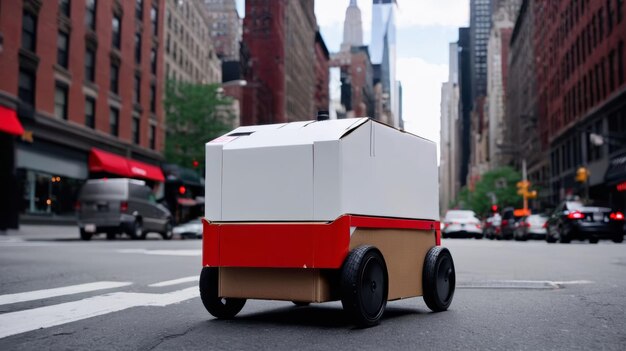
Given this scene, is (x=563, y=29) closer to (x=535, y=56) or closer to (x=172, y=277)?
(x=535, y=56)

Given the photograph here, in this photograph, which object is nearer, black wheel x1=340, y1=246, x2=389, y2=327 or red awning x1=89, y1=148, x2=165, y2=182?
black wheel x1=340, y1=246, x2=389, y2=327

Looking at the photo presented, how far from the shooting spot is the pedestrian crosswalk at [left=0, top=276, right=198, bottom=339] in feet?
17.8

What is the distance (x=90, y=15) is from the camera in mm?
35281

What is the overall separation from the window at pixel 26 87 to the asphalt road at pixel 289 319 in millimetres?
21069

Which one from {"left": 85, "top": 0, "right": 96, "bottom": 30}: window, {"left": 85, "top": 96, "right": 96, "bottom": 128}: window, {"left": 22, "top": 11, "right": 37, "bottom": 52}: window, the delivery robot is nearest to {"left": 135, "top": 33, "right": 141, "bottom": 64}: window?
{"left": 85, "top": 0, "right": 96, "bottom": 30}: window

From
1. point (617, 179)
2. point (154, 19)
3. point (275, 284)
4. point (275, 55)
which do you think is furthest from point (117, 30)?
point (275, 55)

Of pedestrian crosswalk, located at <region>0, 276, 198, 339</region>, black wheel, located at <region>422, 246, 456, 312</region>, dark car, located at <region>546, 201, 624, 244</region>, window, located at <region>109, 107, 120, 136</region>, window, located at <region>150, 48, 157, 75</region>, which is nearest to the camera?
pedestrian crosswalk, located at <region>0, 276, 198, 339</region>

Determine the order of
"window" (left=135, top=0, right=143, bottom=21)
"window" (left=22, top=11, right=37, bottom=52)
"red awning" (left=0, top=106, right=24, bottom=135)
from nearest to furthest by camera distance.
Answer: "red awning" (left=0, top=106, right=24, bottom=135) < "window" (left=22, top=11, right=37, bottom=52) < "window" (left=135, top=0, right=143, bottom=21)

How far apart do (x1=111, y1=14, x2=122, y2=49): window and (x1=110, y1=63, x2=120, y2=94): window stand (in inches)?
43.6

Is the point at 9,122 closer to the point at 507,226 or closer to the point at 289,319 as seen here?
the point at 289,319

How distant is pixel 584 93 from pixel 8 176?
4292 centimetres

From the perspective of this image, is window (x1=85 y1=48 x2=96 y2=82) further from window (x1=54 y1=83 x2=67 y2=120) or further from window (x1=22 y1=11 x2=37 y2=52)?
window (x1=22 y1=11 x2=37 y2=52)

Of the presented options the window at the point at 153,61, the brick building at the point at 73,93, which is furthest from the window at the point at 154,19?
the window at the point at 153,61

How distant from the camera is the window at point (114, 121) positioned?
124 feet
